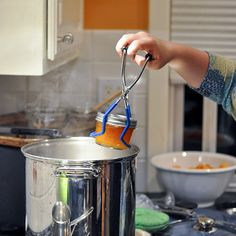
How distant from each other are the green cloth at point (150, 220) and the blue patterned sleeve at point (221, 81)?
0.31m

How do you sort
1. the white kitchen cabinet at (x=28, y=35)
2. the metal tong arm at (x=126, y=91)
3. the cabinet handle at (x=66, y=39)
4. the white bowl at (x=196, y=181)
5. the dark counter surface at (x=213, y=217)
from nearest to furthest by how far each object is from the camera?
1. the metal tong arm at (x=126, y=91)
2. the white kitchen cabinet at (x=28, y=35)
3. the cabinet handle at (x=66, y=39)
4. the dark counter surface at (x=213, y=217)
5. the white bowl at (x=196, y=181)

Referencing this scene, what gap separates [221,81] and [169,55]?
6.4 inches

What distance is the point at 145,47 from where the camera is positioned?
109cm

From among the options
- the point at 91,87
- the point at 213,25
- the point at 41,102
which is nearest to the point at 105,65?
the point at 91,87

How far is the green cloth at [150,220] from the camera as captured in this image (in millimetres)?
1412

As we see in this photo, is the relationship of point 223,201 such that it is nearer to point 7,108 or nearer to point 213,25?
point 213,25

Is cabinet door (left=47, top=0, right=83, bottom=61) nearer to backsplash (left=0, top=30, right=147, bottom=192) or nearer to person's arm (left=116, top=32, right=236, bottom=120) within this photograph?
backsplash (left=0, top=30, right=147, bottom=192)

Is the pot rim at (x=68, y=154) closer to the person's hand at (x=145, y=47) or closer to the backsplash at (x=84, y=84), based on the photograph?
the person's hand at (x=145, y=47)

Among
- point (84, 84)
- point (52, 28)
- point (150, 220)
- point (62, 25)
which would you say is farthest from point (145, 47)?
point (84, 84)

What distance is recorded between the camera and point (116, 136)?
3.51ft

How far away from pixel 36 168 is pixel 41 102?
740mm

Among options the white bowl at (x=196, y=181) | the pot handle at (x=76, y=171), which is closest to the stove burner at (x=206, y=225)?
the white bowl at (x=196, y=181)

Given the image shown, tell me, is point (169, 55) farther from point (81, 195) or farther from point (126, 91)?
point (81, 195)

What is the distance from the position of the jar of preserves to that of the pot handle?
6 cm
